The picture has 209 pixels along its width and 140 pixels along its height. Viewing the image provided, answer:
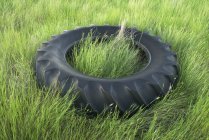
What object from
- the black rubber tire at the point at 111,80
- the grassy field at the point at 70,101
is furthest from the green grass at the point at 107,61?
the grassy field at the point at 70,101

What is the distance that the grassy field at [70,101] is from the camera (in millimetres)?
1460

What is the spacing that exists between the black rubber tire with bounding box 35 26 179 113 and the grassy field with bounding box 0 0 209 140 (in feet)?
0.25

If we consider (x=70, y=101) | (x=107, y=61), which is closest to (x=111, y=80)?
(x=107, y=61)

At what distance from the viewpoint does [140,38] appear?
7.86ft

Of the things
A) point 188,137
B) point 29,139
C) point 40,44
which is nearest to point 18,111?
point 29,139

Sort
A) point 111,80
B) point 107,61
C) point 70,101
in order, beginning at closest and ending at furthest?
point 70,101
point 111,80
point 107,61

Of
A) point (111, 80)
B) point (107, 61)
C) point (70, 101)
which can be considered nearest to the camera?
point (70, 101)

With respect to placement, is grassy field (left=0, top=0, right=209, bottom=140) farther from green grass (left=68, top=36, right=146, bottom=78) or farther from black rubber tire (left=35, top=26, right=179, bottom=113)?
green grass (left=68, top=36, right=146, bottom=78)

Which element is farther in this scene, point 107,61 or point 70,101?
point 107,61

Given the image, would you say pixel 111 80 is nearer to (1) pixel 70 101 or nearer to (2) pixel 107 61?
(2) pixel 107 61

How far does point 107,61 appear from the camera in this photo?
6.74 feet

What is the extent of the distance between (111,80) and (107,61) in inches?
10.6

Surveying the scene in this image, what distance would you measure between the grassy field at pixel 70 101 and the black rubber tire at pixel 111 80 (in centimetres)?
8

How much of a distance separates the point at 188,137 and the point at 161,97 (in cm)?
36
